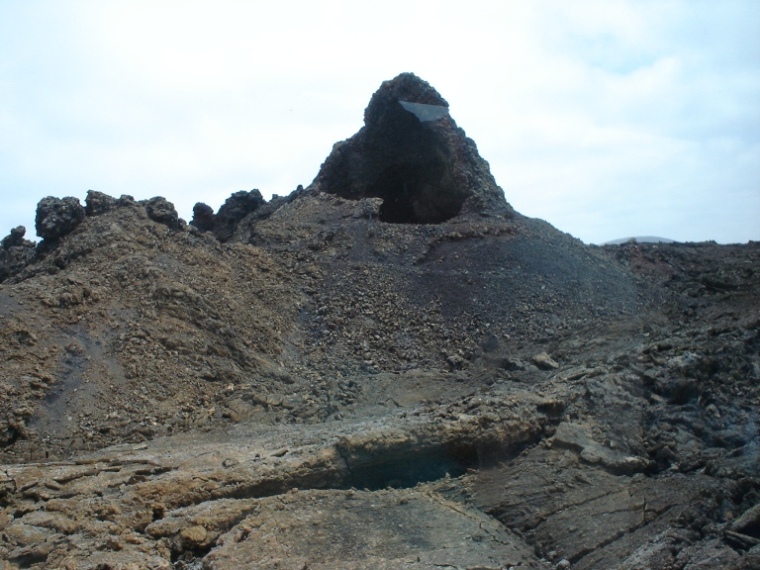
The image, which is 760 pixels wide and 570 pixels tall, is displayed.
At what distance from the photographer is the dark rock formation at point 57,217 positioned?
12.8 m

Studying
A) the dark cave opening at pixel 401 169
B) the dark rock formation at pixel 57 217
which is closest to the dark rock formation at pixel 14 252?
the dark rock formation at pixel 57 217

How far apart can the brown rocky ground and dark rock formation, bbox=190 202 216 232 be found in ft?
11.3

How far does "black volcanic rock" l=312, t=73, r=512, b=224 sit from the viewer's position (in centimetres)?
1758

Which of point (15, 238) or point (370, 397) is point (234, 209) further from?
point (370, 397)

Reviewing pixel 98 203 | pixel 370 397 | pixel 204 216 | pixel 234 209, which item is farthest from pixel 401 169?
pixel 370 397

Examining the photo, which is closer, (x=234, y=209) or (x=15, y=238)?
(x=15, y=238)

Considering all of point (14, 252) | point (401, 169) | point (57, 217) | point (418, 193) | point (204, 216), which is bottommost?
point (14, 252)

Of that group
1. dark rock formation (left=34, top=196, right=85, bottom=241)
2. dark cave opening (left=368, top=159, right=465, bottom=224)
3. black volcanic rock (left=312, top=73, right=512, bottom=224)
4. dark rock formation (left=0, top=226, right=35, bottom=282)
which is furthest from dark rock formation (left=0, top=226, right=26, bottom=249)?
dark cave opening (left=368, top=159, right=465, bottom=224)

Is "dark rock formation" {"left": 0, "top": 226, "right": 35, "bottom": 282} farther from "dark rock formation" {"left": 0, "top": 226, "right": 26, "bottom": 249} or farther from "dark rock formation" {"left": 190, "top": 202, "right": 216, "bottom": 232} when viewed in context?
"dark rock formation" {"left": 190, "top": 202, "right": 216, "bottom": 232}

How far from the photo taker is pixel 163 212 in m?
13.3

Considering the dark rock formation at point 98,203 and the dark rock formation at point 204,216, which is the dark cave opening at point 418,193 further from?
the dark rock formation at point 98,203

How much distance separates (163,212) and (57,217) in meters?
1.60

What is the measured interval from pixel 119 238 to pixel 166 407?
3.92m

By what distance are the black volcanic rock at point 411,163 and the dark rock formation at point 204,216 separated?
8.12 feet
